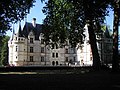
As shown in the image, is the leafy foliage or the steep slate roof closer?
the leafy foliage

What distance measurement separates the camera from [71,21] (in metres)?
37.8

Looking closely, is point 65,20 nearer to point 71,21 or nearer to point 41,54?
point 71,21

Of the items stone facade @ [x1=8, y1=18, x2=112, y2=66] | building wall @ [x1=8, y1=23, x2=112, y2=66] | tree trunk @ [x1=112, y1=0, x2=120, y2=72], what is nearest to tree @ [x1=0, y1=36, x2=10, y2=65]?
Answer: building wall @ [x1=8, y1=23, x2=112, y2=66]

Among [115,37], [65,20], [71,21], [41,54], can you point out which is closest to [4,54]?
[41,54]

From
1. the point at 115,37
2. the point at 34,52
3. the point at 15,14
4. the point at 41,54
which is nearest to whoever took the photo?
the point at 115,37

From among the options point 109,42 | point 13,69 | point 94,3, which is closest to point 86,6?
point 94,3

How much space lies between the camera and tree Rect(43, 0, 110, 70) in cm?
3295

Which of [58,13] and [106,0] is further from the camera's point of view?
[58,13]

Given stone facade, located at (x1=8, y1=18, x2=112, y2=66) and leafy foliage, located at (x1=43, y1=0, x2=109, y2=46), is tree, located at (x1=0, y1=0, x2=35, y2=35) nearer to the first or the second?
leafy foliage, located at (x1=43, y1=0, x2=109, y2=46)

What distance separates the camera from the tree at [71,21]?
108 ft

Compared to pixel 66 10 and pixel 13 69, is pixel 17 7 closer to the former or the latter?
pixel 66 10

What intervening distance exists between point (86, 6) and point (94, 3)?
340cm

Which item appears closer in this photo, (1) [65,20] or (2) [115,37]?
(2) [115,37]

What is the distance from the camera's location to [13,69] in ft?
126
